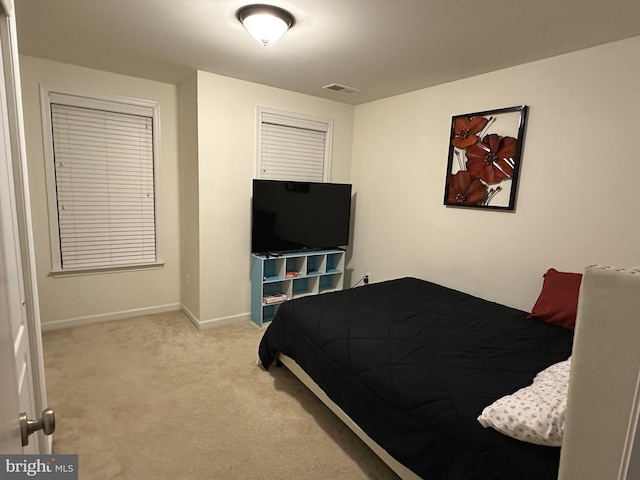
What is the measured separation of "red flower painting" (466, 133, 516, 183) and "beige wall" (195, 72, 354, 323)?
6.04 ft

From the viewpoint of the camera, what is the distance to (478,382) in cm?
168

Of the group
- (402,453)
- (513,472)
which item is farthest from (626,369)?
(402,453)

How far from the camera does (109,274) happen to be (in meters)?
3.62

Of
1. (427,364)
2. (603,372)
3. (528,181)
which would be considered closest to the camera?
(603,372)

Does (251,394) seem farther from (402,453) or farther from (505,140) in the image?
(505,140)

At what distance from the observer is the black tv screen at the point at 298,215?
11.8ft

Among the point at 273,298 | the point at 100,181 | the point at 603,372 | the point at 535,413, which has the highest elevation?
the point at 100,181

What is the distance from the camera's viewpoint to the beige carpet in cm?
190

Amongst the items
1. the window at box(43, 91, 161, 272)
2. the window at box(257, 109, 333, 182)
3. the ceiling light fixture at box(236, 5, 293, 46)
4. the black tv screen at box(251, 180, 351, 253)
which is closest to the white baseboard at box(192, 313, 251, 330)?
the black tv screen at box(251, 180, 351, 253)

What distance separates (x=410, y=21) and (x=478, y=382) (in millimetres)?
2030

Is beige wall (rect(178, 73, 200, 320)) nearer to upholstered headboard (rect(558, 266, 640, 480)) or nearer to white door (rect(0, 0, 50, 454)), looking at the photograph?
white door (rect(0, 0, 50, 454))

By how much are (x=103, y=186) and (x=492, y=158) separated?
3.59 meters

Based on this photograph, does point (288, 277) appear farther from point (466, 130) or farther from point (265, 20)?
point (265, 20)

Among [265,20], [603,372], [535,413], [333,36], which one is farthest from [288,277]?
[603,372]
